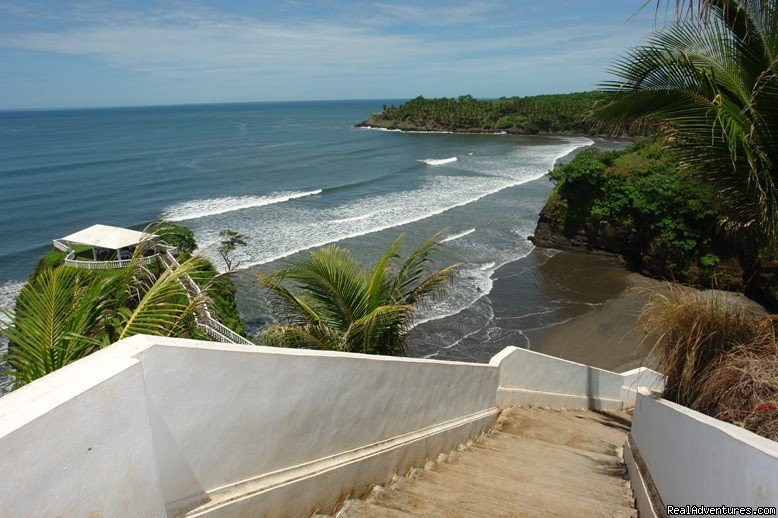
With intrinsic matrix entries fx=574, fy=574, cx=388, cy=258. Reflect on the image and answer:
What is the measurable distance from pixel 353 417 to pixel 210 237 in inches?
1075

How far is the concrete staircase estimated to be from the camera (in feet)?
14.0

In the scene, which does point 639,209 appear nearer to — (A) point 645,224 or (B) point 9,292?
(A) point 645,224

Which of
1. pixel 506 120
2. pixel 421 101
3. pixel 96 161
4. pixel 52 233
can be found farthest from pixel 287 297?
pixel 421 101

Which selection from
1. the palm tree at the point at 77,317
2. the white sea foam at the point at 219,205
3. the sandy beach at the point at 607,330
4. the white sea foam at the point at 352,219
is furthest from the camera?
the white sea foam at the point at 219,205

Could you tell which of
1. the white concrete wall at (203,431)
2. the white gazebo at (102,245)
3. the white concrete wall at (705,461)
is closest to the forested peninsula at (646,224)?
the white gazebo at (102,245)

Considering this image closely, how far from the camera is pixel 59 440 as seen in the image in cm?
216

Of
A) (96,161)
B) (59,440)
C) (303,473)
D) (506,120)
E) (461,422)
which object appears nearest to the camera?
(59,440)

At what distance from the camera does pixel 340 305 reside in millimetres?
7422

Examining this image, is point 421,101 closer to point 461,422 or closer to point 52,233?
point 52,233

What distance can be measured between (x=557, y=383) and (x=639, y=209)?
2007cm

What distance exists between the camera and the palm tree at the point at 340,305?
22.7ft

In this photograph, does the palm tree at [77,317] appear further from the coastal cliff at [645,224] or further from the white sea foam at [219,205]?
the white sea foam at [219,205]

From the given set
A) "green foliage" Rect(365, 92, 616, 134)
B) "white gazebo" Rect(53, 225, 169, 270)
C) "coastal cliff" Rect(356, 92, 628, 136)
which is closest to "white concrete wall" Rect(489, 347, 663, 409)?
"white gazebo" Rect(53, 225, 169, 270)

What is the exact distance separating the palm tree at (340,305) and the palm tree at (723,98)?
3392 mm
